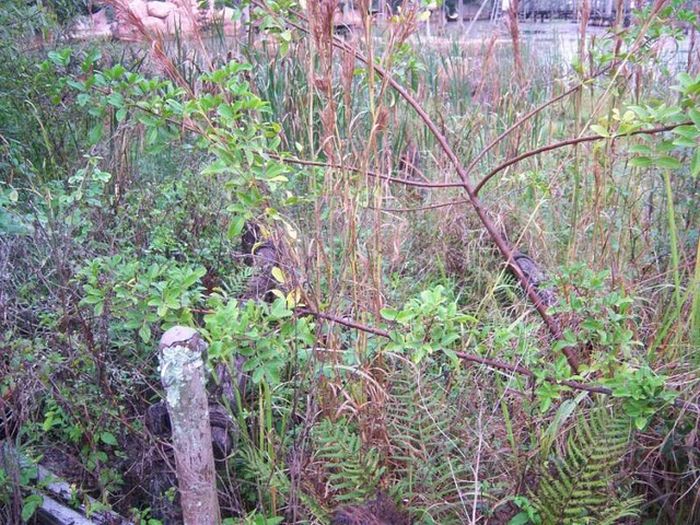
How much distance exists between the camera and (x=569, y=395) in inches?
93.3

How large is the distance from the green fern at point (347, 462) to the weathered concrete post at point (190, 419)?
0.35m

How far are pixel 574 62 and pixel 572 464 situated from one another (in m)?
1.41

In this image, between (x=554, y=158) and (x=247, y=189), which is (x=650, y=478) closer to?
(x=247, y=189)

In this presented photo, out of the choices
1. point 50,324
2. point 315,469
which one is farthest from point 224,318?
point 50,324

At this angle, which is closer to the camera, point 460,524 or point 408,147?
point 460,524

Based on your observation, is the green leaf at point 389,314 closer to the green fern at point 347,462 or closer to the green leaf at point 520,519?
the green fern at point 347,462

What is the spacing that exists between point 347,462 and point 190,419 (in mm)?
500

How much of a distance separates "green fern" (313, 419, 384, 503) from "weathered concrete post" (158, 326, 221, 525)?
35cm

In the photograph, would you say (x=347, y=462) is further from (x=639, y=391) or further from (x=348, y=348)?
(x=639, y=391)

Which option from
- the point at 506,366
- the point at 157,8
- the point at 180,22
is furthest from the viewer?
the point at 157,8

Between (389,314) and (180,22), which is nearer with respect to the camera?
(389,314)

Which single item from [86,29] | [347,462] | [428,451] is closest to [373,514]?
[347,462]

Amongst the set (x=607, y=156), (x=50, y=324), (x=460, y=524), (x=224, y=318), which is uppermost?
(x=607, y=156)

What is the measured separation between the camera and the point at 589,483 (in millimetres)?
1996
